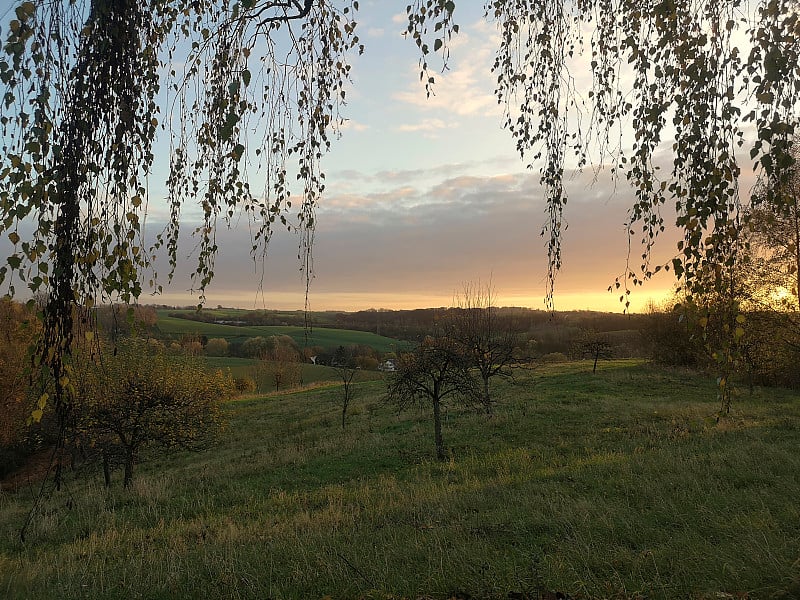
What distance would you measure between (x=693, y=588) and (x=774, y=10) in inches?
172

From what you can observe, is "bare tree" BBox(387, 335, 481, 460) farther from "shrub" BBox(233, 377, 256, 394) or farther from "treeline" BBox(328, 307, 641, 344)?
"shrub" BBox(233, 377, 256, 394)

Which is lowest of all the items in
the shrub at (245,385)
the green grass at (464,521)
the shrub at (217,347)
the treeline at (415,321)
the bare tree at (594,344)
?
the shrub at (245,385)

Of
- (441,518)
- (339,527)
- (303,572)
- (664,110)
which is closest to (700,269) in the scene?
(664,110)

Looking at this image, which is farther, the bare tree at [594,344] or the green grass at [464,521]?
the bare tree at [594,344]

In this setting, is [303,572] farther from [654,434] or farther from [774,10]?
[654,434]

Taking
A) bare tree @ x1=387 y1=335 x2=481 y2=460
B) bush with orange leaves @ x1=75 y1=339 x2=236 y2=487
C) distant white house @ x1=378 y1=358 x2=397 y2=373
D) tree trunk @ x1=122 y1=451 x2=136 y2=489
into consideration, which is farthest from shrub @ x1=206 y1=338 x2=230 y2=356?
bare tree @ x1=387 y1=335 x2=481 y2=460

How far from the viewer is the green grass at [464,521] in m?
4.51

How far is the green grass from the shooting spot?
14.8 ft

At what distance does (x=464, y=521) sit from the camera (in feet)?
21.5

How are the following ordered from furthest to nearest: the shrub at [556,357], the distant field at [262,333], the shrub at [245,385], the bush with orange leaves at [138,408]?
the distant field at [262,333] < the shrub at [245,385] < the shrub at [556,357] < the bush with orange leaves at [138,408]

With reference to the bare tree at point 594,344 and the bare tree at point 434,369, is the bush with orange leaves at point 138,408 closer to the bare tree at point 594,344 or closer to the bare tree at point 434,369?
the bare tree at point 434,369

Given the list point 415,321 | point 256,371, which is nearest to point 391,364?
point 415,321

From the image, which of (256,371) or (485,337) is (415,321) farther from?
(256,371)

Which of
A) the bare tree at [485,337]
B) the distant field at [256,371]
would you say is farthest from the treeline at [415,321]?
the distant field at [256,371]
